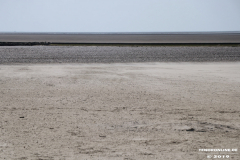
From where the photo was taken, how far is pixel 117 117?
26.1 ft

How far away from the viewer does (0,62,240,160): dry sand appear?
577cm

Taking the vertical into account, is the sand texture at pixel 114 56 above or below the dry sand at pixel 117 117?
above

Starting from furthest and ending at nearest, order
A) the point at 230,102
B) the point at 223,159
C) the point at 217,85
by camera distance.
Answer: the point at 217,85 < the point at 230,102 < the point at 223,159

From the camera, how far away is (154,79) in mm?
14203

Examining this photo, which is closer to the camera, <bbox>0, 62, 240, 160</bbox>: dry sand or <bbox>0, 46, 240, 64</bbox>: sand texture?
<bbox>0, 62, 240, 160</bbox>: dry sand

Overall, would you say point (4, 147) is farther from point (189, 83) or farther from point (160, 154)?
point (189, 83)

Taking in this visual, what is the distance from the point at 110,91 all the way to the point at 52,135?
5.06 meters

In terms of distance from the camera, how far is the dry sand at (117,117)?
18.9ft

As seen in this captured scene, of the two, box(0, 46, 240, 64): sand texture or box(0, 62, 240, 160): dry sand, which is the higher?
box(0, 46, 240, 64): sand texture

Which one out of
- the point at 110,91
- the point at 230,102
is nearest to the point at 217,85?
the point at 230,102

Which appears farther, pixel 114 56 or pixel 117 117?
pixel 114 56

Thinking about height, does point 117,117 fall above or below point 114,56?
below

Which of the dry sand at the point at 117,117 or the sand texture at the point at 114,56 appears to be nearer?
the dry sand at the point at 117,117

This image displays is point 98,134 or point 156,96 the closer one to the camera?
point 98,134
